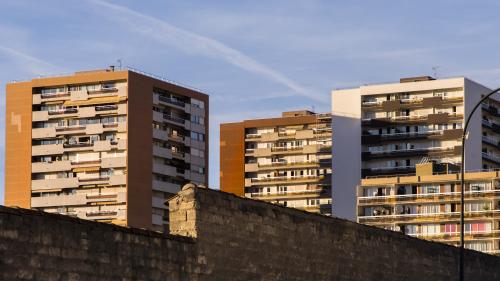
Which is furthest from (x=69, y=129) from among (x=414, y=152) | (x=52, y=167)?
(x=414, y=152)

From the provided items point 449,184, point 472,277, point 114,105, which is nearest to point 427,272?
point 472,277

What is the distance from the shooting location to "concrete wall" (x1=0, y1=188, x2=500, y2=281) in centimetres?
1994

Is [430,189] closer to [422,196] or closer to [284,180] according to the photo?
[422,196]

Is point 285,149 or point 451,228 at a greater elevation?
point 285,149

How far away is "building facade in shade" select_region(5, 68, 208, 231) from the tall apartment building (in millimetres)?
11608

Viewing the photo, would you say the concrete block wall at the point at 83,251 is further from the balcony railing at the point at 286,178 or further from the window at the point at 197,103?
the balcony railing at the point at 286,178

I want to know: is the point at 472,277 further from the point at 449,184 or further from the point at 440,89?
the point at 440,89

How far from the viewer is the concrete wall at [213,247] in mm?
19938

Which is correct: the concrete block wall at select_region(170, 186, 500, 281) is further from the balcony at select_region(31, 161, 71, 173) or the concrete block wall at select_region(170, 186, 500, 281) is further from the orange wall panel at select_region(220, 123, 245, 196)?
the orange wall panel at select_region(220, 123, 245, 196)

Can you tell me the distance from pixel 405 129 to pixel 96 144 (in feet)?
119

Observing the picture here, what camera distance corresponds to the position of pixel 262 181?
157m

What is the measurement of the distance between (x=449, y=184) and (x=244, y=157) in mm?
46256

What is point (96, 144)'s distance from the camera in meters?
143

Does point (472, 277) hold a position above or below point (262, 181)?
below
